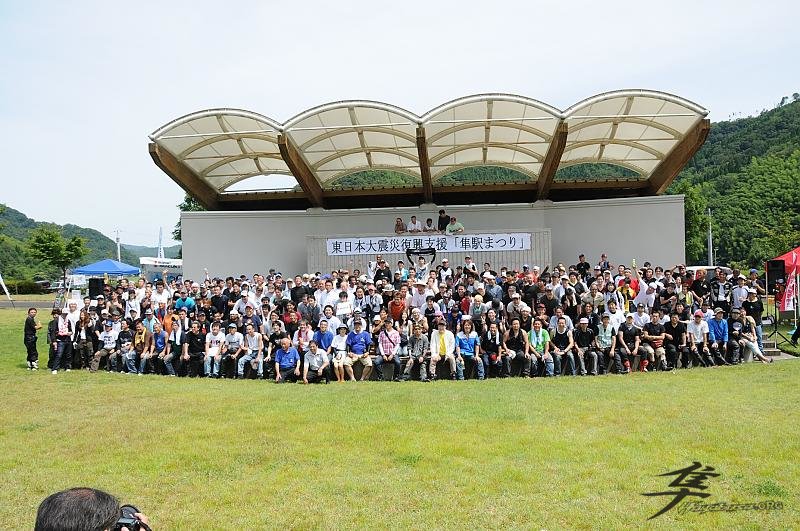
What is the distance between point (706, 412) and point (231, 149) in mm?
16567

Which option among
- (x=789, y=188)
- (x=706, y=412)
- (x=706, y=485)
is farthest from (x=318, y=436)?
(x=789, y=188)

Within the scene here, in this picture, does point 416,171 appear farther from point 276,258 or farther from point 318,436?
point 318,436

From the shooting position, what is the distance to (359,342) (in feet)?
40.3

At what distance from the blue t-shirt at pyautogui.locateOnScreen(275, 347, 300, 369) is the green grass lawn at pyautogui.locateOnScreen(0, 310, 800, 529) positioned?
1542mm

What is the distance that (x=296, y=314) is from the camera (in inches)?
515

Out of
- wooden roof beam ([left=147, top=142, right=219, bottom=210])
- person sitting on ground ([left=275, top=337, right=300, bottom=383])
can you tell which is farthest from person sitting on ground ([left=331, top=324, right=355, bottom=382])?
wooden roof beam ([left=147, top=142, right=219, bottom=210])

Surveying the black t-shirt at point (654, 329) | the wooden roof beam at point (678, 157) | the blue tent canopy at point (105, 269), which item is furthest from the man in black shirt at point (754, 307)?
the blue tent canopy at point (105, 269)

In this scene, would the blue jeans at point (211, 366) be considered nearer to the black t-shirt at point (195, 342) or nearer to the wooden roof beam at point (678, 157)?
the black t-shirt at point (195, 342)

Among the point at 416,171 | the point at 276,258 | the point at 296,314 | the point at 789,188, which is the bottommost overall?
the point at 296,314

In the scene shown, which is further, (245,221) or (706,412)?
(245,221)

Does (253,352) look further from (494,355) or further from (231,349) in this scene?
(494,355)

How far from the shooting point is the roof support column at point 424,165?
18.2 m

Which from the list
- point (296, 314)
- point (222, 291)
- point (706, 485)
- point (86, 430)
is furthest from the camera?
point (222, 291)

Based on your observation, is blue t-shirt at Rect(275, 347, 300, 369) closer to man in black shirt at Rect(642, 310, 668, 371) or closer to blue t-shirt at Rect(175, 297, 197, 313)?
blue t-shirt at Rect(175, 297, 197, 313)
